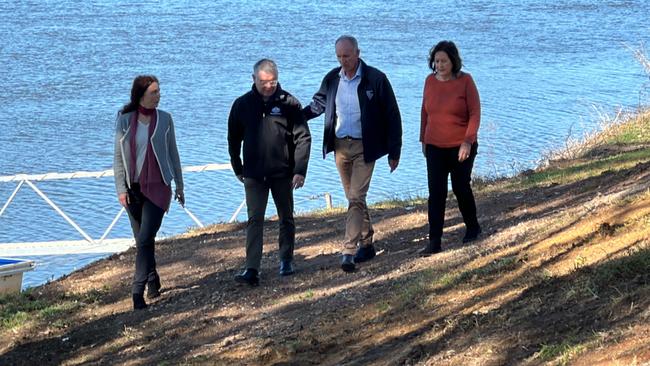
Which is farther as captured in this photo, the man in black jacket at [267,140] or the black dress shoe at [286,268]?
the black dress shoe at [286,268]

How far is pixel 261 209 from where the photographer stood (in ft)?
29.7

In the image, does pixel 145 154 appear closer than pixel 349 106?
Yes

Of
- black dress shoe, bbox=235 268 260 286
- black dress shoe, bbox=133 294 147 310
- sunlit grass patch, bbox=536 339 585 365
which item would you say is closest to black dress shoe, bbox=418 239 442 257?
black dress shoe, bbox=235 268 260 286

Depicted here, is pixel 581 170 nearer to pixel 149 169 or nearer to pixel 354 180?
pixel 354 180

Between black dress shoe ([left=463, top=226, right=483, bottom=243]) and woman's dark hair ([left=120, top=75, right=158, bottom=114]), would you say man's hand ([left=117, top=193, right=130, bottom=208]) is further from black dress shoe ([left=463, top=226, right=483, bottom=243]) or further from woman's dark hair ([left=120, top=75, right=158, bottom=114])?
black dress shoe ([left=463, top=226, right=483, bottom=243])

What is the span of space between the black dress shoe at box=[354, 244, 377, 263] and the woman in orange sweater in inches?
33.2

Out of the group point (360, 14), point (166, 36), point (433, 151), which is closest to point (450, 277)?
point (433, 151)

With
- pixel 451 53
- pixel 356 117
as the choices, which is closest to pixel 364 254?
pixel 356 117

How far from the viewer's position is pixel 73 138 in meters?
24.5

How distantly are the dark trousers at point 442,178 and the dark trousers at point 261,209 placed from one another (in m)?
0.99

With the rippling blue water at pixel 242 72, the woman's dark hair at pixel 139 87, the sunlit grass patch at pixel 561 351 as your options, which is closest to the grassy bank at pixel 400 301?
the sunlit grass patch at pixel 561 351

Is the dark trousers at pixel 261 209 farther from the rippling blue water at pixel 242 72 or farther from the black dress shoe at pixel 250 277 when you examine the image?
the rippling blue water at pixel 242 72

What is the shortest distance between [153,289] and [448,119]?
2.52 metres

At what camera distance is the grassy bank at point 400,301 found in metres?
6.43
